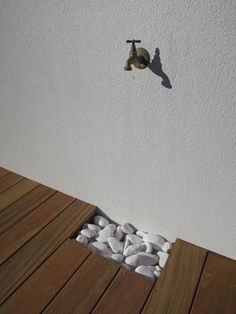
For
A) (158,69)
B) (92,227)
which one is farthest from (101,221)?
(158,69)

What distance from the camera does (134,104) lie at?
3.78ft

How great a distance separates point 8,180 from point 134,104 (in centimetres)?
113

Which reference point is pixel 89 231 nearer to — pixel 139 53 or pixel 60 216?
pixel 60 216

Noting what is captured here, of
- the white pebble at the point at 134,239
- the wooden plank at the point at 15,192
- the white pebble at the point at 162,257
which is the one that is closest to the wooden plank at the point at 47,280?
the white pebble at the point at 134,239

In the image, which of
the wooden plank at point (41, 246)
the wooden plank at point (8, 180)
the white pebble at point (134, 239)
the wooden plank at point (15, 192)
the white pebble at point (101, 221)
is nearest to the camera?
the wooden plank at point (41, 246)

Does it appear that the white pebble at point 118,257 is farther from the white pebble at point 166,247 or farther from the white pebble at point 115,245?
the white pebble at point 166,247

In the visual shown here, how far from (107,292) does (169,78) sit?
0.86 m

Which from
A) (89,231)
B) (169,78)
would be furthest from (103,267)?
(169,78)

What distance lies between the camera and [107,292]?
1.09 metres

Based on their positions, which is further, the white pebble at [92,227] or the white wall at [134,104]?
the white pebble at [92,227]

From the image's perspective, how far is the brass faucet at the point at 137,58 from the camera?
965mm

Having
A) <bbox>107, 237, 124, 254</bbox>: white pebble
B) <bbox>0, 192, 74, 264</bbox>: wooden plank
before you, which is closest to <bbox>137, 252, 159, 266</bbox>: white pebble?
<bbox>107, 237, 124, 254</bbox>: white pebble

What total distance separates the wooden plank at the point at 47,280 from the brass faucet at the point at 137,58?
84 centimetres

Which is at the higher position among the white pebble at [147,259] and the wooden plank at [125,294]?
the white pebble at [147,259]
